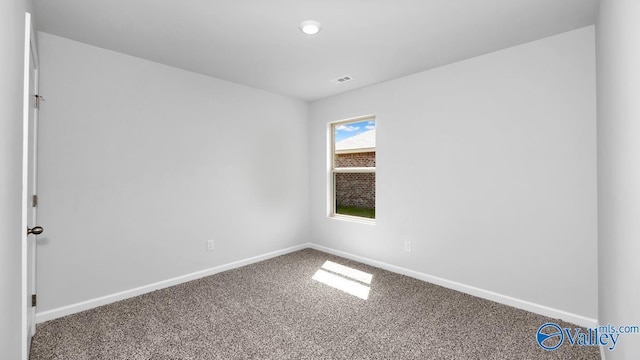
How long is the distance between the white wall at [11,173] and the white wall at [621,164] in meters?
2.32

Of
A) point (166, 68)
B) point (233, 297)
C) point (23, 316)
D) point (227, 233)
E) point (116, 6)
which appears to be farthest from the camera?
point (227, 233)

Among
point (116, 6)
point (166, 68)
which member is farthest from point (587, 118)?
point (166, 68)

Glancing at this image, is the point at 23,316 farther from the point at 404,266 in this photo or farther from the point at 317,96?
the point at 317,96

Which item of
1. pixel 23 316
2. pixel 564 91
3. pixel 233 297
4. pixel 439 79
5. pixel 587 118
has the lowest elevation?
pixel 233 297

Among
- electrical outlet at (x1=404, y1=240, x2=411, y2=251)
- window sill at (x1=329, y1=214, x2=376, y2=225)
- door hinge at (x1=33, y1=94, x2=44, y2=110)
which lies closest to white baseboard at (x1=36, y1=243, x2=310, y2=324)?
window sill at (x1=329, y1=214, x2=376, y2=225)

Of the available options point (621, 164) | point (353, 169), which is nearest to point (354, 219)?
point (353, 169)

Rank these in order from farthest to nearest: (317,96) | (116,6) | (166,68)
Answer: (317,96), (166,68), (116,6)

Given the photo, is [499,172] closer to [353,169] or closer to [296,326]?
[353,169]

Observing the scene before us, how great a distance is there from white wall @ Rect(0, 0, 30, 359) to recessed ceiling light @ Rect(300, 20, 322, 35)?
5.31ft

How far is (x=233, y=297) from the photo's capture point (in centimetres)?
285

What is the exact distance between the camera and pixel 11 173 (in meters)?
1.22

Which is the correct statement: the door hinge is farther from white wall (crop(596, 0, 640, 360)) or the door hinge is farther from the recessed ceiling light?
white wall (crop(596, 0, 640, 360))

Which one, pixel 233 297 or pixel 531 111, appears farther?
pixel 233 297

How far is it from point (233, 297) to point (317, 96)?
294cm
